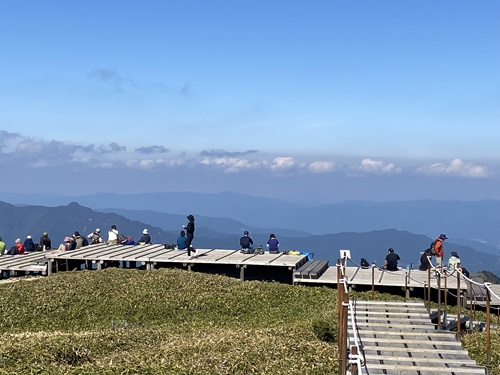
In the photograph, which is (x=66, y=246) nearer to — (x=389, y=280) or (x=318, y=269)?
(x=318, y=269)

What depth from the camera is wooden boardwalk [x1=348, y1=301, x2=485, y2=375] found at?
1415 cm

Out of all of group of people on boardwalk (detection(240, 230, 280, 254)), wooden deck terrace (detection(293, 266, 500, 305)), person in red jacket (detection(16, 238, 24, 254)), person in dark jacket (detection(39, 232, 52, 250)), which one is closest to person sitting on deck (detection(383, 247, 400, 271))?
wooden deck terrace (detection(293, 266, 500, 305))

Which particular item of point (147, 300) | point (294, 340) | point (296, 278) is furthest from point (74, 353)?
point (296, 278)

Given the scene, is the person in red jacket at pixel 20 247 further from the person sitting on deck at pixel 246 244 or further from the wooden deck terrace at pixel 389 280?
the wooden deck terrace at pixel 389 280

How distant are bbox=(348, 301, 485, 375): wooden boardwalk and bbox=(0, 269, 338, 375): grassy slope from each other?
1.38 metres

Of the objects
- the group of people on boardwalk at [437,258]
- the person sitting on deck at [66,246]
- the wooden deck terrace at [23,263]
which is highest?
the group of people on boardwalk at [437,258]

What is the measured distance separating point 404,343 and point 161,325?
39.2ft

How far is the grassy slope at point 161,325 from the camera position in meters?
15.7

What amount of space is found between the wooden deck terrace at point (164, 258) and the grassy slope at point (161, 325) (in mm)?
3484

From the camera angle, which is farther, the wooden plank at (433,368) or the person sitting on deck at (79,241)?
the person sitting on deck at (79,241)

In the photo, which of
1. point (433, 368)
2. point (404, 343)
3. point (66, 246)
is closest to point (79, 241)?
point (66, 246)

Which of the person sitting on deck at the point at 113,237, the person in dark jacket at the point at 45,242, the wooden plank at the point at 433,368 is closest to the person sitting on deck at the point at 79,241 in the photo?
the person sitting on deck at the point at 113,237

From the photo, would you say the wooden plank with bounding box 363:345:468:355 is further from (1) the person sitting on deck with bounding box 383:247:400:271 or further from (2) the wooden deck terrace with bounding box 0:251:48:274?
(2) the wooden deck terrace with bounding box 0:251:48:274

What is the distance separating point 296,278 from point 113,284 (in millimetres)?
11595
